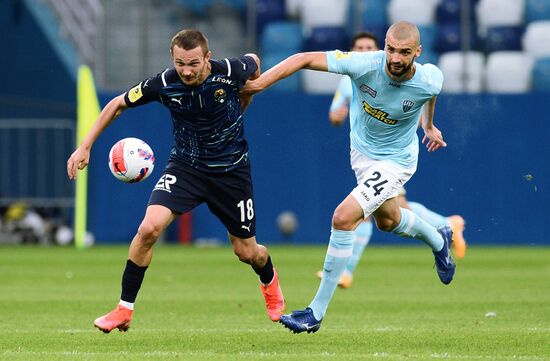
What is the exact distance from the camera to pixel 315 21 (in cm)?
2114

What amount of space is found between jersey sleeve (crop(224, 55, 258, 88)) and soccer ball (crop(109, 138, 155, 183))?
0.87 metres

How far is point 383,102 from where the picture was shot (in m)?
8.57

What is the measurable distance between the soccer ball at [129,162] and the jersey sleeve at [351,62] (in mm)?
1471

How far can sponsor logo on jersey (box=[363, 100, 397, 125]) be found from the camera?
8.67 meters

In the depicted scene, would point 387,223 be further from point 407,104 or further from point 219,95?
point 219,95

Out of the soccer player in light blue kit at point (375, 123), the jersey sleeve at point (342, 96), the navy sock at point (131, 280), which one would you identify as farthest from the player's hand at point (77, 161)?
the jersey sleeve at point (342, 96)

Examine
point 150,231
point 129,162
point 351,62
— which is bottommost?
point 150,231

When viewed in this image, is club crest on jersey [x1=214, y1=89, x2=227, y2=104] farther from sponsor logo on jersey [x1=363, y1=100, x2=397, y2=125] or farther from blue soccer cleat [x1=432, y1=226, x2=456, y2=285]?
blue soccer cleat [x1=432, y1=226, x2=456, y2=285]

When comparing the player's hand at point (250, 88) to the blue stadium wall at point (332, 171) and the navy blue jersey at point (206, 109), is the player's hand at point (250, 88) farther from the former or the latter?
the blue stadium wall at point (332, 171)

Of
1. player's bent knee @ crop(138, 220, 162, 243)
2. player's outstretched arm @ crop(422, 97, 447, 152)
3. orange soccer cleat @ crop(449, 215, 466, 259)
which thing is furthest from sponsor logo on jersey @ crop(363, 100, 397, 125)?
orange soccer cleat @ crop(449, 215, 466, 259)

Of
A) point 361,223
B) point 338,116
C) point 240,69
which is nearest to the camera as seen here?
point 240,69

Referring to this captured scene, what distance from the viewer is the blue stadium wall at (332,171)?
Result: 65.5ft

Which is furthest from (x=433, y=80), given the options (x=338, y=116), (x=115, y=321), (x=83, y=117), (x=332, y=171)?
(x=83, y=117)

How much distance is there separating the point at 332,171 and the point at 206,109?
1203 centimetres
